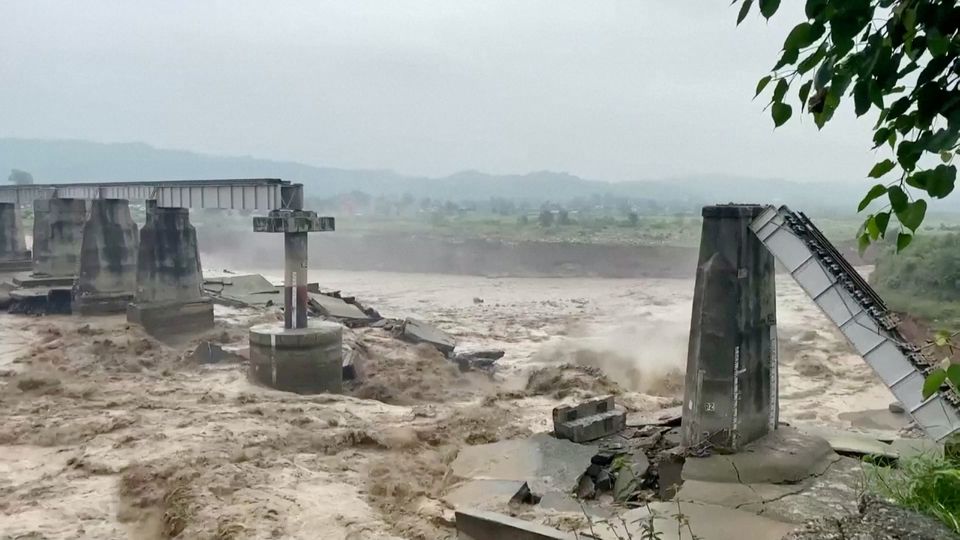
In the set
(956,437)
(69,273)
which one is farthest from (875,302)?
(69,273)

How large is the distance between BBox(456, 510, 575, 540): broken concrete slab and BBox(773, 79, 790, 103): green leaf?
810cm

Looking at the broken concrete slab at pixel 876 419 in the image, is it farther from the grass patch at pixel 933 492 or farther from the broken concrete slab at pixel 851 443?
the grass patch at pixel 933 492

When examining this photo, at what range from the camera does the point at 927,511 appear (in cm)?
591

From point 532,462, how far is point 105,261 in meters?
27.2

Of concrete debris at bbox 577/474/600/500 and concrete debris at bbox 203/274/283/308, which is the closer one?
concrete debris at bbox 577/474/600/500

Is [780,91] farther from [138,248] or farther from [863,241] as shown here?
[138,248]

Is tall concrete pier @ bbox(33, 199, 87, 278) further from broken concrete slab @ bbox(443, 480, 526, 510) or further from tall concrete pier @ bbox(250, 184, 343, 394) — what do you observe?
broken concrete slab @ bbox(443, 480, 526, 510)

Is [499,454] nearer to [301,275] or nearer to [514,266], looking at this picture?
[301,275]

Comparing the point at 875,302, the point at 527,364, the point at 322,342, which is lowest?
the point at 527,364

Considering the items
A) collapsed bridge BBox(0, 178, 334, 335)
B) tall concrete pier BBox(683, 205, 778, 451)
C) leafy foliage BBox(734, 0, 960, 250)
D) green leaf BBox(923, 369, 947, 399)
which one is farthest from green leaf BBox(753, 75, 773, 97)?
collapsed bridge BBox(0, 178, 334, 335)

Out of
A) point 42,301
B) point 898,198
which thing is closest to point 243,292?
point 42,301

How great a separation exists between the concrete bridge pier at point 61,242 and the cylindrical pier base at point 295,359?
1967 cm

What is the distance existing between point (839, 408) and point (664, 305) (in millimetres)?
26831

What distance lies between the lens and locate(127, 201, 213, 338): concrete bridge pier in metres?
31.1
